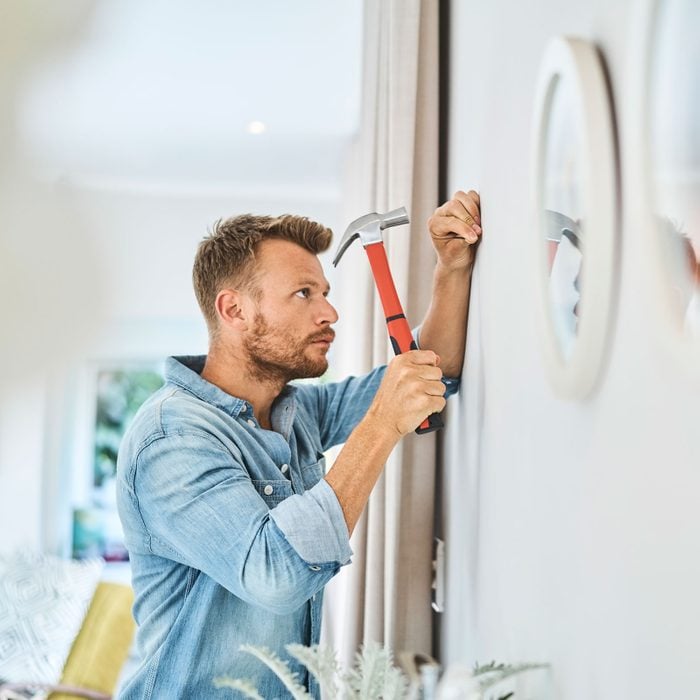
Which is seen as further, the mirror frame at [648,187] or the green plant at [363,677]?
the green plant at [363,677]

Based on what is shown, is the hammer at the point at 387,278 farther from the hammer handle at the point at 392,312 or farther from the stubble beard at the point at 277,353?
the stubble beard at the point at 277,353

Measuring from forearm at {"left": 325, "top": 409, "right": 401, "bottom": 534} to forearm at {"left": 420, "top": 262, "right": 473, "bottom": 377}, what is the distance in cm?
26

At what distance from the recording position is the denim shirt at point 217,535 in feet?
3.47

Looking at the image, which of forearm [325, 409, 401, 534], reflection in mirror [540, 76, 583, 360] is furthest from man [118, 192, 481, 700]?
reflection in mirror [540, 76, 583, 360]

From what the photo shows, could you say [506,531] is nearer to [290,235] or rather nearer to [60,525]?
[290,235]

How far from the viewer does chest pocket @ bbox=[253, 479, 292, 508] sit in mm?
1295

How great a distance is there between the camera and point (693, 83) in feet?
1.56

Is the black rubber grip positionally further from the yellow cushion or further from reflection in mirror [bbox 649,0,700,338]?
the yellow cushion

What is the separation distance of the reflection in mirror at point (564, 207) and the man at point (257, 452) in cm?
38

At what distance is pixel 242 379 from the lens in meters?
1.43

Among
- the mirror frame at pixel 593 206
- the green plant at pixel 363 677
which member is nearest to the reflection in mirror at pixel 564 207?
the mirror frame at pixel 593 206

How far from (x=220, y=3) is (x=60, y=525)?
291 cm

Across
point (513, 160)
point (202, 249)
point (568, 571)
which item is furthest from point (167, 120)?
point (568, 571)

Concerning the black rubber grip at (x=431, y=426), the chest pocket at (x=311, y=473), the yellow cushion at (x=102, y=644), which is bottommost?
the yellow cushion at (x=102, y=644)
